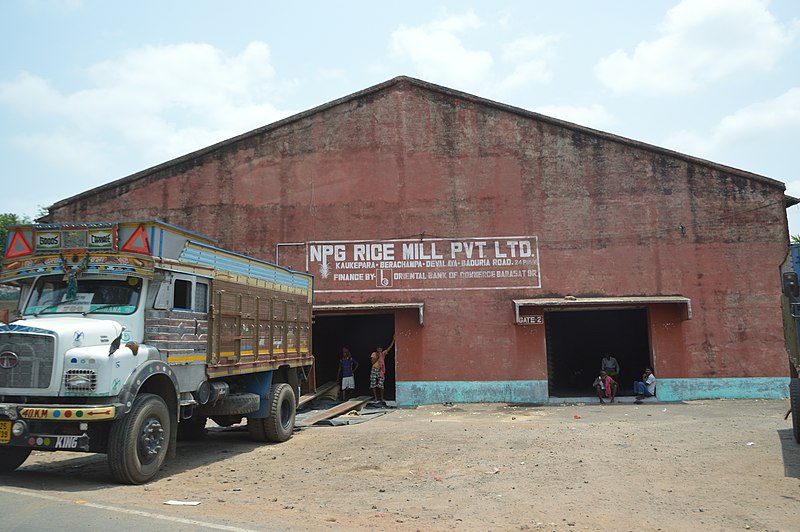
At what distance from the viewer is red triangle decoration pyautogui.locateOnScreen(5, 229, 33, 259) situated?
26.4 feet

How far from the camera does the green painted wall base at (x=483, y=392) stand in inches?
666

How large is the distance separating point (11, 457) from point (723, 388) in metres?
16.8

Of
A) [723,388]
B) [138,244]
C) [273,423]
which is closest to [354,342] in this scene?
[723,388]

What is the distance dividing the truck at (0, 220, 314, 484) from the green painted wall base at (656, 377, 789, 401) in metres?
12.3

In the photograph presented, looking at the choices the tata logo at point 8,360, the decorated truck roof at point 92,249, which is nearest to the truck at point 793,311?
the decorated truck roof at point 92,249

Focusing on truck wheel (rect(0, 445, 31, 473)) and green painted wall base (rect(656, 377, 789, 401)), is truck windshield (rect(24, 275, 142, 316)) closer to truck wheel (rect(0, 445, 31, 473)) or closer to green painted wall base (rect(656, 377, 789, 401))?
truck wheel (rect(0, 445, 31, 473))

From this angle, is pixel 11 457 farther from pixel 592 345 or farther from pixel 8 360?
pixel 592 345

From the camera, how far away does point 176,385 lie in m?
8.02

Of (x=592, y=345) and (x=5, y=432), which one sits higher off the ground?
(x=592, y=345)

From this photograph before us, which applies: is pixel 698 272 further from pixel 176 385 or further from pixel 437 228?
pixel 176 385

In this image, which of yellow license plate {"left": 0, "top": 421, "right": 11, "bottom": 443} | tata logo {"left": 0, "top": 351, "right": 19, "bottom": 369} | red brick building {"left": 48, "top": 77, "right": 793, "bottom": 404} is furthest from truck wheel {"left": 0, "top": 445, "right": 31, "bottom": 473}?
red brick building {"left": 48, "top": 77, "right": 793, "bottom": 404}

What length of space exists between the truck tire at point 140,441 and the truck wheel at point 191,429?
3.37 meters

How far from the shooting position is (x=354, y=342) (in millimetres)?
24953

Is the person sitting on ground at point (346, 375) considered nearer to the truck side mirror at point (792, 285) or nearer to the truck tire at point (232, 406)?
the truck tire at point (232, 406)
